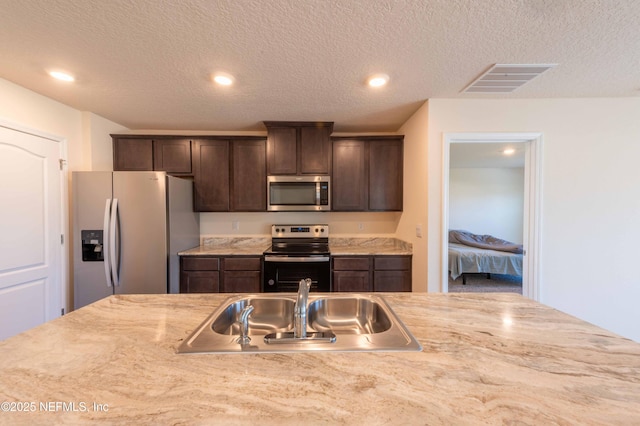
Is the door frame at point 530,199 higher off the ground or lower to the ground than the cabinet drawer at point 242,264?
higher

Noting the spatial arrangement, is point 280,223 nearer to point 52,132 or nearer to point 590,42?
point 52,132

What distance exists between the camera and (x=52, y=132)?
2344mm

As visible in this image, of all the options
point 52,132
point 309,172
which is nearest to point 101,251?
point 52,132

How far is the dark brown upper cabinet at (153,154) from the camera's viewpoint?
2965 millimetres

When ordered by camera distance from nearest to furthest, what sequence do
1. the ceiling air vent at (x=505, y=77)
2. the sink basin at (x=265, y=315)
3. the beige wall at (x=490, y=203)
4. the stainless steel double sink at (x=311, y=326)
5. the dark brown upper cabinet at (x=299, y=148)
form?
the stainless steel double sink at (x=311, y=326) < the sink basin at (x=265, y=315) < the ceiling air vent at (x=505, y=77) < the dark brown upper cabinet at (x=299, y=148) < the beige wall at (x=490, y=203)

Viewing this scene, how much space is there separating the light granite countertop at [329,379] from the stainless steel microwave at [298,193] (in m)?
2.07

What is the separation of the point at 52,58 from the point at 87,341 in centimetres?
200

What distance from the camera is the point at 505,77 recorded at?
192 cm

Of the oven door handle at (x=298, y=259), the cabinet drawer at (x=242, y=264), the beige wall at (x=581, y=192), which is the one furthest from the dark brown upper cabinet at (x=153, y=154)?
the beige wall at (x=581, y=192)

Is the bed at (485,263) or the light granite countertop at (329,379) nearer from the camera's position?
the light granite countertop at (329,379)

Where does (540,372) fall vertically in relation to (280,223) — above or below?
below

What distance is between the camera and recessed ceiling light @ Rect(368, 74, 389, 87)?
190 centimetres

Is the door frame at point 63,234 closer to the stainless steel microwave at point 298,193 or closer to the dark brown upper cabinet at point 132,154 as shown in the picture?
the dark brown upper cabinet at point 132,154

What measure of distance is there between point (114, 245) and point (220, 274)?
3.32 feet
